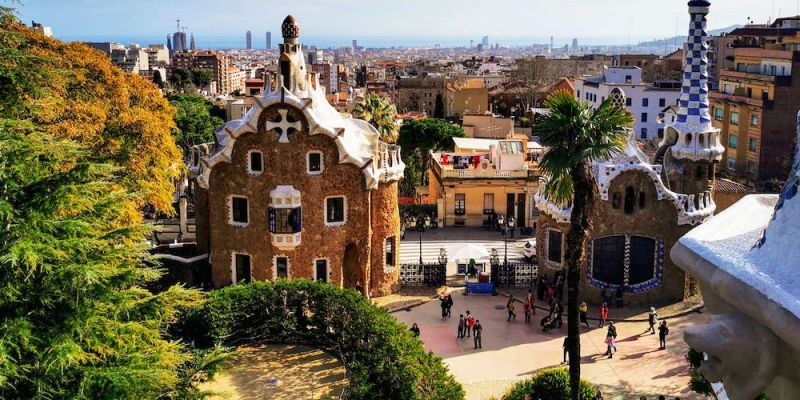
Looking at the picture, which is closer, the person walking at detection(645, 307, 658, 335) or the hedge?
the hedge

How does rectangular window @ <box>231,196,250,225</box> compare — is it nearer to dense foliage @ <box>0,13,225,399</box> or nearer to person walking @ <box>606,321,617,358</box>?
dense foliage @ <box>0,13,225,399</box>

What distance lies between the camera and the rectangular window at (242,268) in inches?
1436

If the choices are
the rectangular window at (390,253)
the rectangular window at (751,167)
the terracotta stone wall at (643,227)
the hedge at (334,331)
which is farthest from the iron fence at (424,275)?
the rectangular window at (751,167)

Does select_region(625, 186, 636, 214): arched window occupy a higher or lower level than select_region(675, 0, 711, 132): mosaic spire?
lower

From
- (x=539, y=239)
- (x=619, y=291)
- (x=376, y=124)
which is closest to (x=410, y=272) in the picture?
(x=539, y=239)

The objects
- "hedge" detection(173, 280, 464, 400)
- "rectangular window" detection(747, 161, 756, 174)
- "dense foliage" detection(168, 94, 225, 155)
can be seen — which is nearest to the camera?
"hedge" detection(173, 280, 464, 400)

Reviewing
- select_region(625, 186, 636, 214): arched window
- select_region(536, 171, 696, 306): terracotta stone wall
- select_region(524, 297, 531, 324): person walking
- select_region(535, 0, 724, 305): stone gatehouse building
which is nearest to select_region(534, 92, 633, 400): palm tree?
select_region(524, 297, 531, 324): person walking

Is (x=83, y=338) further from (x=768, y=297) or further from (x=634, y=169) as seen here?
(x=634, y=169)

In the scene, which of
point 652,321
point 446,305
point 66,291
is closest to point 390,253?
point 446,305

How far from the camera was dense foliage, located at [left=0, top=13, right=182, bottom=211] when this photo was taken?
102 feet

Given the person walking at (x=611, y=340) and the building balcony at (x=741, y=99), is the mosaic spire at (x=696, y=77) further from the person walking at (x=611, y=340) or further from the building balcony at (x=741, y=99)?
the building balcony at (x=741, y=99)

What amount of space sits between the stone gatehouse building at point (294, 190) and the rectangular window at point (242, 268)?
0.05 meters

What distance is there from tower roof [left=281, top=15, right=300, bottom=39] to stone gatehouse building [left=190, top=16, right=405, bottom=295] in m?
0.05

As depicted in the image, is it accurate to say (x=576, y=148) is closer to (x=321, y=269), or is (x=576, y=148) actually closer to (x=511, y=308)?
(x=511, y=308)
